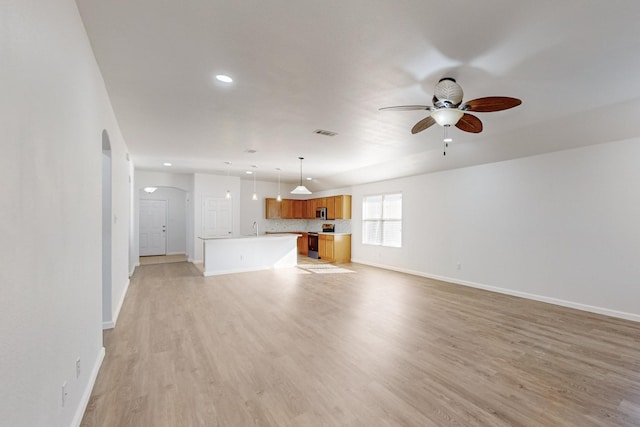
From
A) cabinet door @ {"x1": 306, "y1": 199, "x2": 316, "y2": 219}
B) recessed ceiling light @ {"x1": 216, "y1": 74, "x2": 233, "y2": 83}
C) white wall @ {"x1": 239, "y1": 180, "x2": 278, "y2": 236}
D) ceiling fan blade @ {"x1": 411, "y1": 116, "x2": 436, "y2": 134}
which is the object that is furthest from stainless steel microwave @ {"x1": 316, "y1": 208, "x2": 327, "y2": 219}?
recessed ceiling light @ {"x1": 216, "y1": 74, "x2": 233, "y2": 83}

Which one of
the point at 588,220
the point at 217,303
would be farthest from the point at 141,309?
the point at 588,220

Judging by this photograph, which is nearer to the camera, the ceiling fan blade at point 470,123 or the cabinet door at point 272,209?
the ceiling fan blade at point 470,123

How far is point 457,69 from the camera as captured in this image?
2660mm

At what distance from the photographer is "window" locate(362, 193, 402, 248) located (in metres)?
7.81

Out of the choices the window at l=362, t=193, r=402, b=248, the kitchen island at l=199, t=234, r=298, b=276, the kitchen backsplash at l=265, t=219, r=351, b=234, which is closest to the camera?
the kitchen island at l=199, t=234, r=298, b=276

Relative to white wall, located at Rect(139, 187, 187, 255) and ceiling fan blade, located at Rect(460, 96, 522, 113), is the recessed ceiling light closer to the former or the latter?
ceiling fan blade, located at Rect(460, 96, 522, 113)

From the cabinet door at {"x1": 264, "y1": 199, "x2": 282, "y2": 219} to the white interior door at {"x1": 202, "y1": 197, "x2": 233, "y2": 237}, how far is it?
158 cm

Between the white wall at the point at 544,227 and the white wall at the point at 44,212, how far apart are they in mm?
6295

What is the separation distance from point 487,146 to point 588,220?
6.30 feet

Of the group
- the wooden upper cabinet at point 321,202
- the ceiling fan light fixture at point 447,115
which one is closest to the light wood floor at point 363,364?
the ceiling fan light fixture at point 447,115

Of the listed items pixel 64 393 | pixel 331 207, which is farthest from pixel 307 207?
pixel 64 393

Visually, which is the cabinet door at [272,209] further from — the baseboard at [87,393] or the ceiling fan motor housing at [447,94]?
the ceiling fan motor housing at [447,94]

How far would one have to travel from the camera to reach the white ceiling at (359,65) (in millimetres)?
1953

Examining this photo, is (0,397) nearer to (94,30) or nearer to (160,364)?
(160,364)
